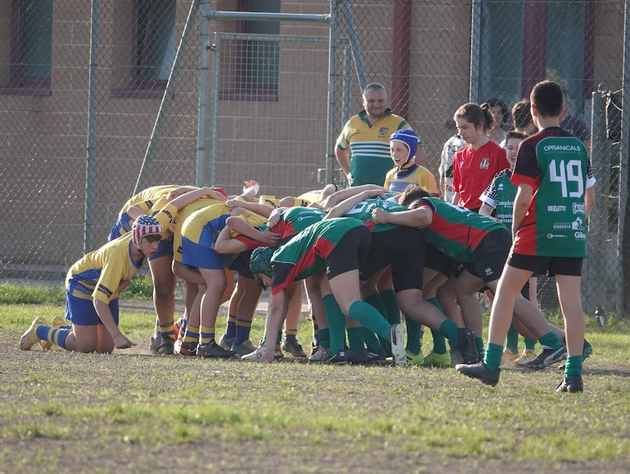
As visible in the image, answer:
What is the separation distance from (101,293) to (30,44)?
9.01 metres

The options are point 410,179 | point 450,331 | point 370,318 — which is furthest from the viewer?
point 410,179

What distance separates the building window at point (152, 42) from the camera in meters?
18.4

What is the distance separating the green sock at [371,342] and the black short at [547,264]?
247 cm

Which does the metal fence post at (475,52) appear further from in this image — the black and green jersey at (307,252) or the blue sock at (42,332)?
the blue sock at (42,332)

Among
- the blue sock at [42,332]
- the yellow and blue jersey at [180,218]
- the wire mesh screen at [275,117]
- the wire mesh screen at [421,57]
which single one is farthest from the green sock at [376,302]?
the wire mesh screen at [275,117]

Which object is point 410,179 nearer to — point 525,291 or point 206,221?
point 525,291

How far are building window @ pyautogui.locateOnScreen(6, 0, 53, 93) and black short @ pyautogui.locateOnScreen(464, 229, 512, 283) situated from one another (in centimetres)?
1021

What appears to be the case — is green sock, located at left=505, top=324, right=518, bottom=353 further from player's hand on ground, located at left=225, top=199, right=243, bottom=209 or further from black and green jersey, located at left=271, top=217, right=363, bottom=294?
player's hand on ground, located at left=225, top=199, right=243, bottom=209

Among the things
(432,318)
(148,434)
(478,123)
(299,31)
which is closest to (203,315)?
(432,318)

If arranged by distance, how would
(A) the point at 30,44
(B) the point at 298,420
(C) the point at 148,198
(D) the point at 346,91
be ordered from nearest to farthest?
(B) the point at 298,420
(C) the point at 148,198
(D) the point at 346,91
(A) the point at 30,44

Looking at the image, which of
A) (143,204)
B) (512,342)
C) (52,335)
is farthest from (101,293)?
(512,342)

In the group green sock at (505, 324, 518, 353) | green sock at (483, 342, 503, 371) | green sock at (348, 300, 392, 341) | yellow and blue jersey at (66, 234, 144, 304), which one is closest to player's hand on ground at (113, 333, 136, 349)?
yellow and blue jersey at (66, 234, 144, 304)

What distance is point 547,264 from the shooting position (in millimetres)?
8406

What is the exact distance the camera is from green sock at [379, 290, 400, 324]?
10.8 metres
